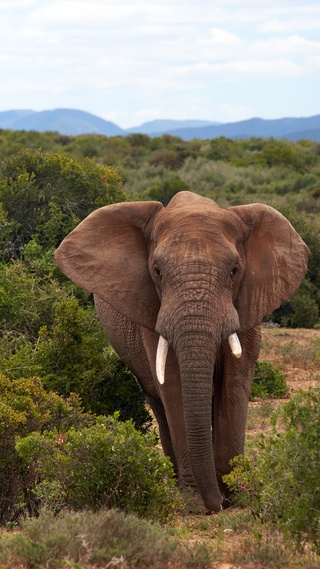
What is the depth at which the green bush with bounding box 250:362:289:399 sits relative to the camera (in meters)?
12.0

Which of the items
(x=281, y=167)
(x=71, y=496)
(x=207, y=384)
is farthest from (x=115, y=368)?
(x=281, y=167)

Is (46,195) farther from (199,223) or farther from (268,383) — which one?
(199,223)

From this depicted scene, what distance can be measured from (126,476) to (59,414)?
1596 millimetres

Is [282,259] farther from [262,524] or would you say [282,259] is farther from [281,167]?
[281,167]

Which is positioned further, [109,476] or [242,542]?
[109,476]

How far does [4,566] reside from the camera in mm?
4664

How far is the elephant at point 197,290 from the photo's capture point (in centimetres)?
674

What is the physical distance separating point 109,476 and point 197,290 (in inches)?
60.7

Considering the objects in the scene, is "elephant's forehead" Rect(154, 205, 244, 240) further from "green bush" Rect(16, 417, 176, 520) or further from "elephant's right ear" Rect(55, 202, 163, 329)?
"green bush" Rect(16, 417, 176, 520)

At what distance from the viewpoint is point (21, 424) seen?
6.85 meters

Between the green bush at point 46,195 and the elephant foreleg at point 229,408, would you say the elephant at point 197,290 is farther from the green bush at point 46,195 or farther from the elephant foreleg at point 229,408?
the green bush at point 46,195

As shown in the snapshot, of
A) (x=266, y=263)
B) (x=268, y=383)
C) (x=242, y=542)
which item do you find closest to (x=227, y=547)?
(x=242, y=542)

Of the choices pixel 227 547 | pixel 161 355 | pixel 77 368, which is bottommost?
pixel 77 368

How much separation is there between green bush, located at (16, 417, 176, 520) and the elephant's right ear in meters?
1.79
